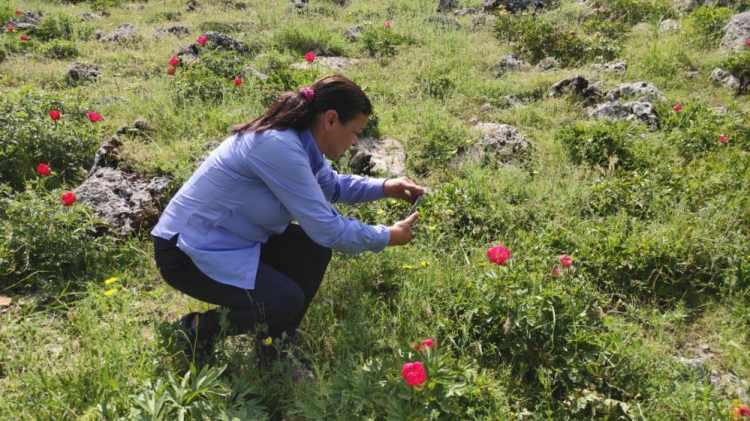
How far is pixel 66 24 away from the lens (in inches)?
310

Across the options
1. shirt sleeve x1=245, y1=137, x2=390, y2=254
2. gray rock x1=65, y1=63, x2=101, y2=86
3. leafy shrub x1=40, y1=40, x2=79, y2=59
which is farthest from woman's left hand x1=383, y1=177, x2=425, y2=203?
leafy shrub x1=40, y1=40, x2=79, y2=59

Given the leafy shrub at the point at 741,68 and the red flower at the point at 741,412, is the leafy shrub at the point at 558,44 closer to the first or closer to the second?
the leafy shrub at the point at 741,68

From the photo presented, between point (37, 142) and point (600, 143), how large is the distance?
4320 mm

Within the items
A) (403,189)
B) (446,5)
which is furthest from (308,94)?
(446,5)

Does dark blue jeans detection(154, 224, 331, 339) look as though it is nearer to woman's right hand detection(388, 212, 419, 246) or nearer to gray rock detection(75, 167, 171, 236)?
woman's right hand detection(388, 212, 419, 246)

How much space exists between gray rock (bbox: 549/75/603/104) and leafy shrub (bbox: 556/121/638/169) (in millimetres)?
952

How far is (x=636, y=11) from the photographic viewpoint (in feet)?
24.8

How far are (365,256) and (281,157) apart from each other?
3.50 ft

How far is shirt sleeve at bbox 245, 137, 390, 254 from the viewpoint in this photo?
212cm

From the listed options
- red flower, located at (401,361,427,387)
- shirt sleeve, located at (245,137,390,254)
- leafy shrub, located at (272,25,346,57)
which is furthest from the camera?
leafy shrub, located at (272,25,346,57)

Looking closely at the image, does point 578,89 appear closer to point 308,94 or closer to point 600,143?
point 600,143

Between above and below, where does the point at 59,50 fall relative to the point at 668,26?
below

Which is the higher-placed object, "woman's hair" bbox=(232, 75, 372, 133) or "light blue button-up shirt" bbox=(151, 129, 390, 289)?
"woman's hair" bbox=(232, 75, 372, 133)

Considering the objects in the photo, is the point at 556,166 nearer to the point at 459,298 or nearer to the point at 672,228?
the point at 672,228
